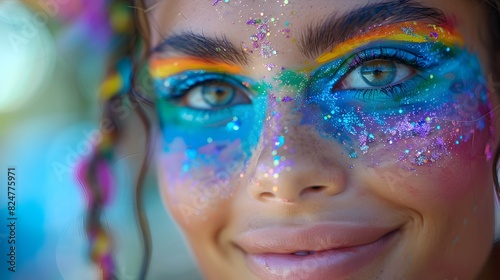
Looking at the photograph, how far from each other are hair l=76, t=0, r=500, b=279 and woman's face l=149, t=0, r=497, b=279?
0.11 meters

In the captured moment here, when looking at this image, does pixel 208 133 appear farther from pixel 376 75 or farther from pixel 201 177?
pixel 376 75

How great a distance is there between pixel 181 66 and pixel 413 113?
0.92 feet

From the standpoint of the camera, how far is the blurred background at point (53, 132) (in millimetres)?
806

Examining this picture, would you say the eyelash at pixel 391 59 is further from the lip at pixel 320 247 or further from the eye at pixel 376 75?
the lip at pixel 320 247

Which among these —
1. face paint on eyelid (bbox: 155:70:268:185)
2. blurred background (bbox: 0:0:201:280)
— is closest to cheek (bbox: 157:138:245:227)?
face paint on eyelid (bbox: 155:70:268:185)

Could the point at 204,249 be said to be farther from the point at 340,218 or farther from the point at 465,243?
the point at 465,243

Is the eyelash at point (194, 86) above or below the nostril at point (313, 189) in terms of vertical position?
above

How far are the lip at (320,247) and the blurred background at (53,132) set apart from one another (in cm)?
19

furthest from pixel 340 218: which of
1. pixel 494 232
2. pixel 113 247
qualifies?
pixel 113 247

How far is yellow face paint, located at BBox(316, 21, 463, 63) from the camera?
0.64 meters

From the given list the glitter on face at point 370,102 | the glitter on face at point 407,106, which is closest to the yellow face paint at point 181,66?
the glitter on face at point 370,102

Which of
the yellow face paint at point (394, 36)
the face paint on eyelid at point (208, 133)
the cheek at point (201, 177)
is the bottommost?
the cheek at point (201, 177)

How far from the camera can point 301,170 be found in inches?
24.8

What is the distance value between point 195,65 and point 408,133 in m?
0.26
